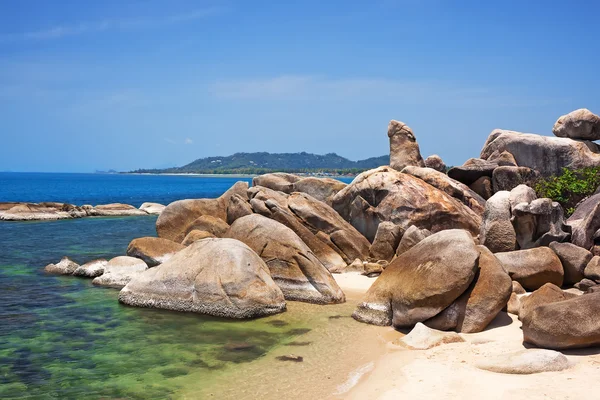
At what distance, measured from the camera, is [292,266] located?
17000 mm

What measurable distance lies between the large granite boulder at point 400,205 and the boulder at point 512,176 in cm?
266

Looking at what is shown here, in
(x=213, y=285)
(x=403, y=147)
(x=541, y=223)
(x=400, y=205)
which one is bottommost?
(x=213, y=285)

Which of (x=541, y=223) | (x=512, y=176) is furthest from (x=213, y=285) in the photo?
(x=512, y=176)

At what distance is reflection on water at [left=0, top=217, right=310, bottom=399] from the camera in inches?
412

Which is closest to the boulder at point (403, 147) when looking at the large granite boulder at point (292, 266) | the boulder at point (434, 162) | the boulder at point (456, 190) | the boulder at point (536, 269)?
the boulder at point (434, 162)

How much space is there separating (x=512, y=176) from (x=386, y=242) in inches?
309

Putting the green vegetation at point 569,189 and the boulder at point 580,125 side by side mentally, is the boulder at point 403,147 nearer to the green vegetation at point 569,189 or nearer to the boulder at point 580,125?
the boulder at point 580,125

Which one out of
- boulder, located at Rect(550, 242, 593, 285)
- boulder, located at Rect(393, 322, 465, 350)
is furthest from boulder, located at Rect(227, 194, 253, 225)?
boulder, located at Rect(550, 242, 593, 285)

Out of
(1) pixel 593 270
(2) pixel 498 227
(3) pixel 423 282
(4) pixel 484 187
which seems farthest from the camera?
(4) pixel 484 187

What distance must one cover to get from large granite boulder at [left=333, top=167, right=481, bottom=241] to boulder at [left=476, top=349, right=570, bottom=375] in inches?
492

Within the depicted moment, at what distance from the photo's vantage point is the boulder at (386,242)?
2159 cm

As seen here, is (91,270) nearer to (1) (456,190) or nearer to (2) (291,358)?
(2) (291,358)

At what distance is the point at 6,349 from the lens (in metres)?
12.4

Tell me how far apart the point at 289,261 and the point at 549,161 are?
656 inches
